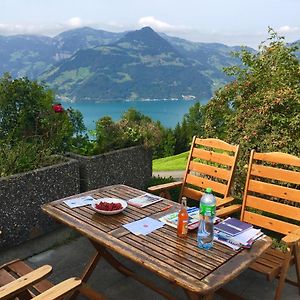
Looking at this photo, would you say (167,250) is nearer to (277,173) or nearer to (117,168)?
(277,173)

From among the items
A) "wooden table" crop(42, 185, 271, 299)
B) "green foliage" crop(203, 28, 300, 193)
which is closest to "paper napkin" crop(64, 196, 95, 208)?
"wooden table" crop(42, 185, 271, 299)

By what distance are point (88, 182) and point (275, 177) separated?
2256 mm

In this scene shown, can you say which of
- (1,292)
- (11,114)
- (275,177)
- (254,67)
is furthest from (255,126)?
(1,292)

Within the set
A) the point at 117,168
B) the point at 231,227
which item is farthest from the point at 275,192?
the point at 117,168

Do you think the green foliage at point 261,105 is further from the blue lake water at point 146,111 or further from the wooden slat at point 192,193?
the blue lake water at point 146,111

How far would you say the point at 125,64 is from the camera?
198m

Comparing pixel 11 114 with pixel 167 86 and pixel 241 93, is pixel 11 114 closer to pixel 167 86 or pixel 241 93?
pixel 241 93

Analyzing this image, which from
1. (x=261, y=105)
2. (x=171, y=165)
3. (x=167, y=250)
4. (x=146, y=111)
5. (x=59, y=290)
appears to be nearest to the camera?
(x=59, y=290)

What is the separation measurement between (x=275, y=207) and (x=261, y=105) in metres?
2.80

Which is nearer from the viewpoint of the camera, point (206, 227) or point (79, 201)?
point (206, 227)

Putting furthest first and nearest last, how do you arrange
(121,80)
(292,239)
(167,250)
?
(121,80), (292,239), (167,250)

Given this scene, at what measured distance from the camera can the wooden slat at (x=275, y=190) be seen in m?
3.01

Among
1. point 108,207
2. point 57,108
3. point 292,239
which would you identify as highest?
point 57,108

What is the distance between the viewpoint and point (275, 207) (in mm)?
3168
